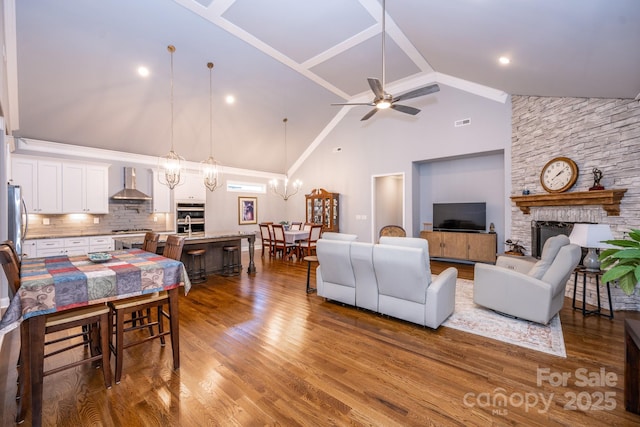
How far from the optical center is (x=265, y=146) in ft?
27.6

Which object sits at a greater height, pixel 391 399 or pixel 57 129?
pixel 57 129

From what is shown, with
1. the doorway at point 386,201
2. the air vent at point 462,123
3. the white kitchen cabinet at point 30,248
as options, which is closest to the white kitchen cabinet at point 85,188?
the white kitchen cabinet at point 30,248

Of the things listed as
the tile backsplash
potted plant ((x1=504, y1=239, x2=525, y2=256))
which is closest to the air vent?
potted plant ((x1=504, y1=239, x2=525, y2=256))

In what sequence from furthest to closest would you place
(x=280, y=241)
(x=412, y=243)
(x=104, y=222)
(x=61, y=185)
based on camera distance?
(x=280, y=241)
(x=104, y=222)
(x=61, y=185)
(x=412, y=243)

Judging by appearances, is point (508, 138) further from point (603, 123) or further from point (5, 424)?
point (5, 424)

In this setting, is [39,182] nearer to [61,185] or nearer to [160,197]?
[61,185]

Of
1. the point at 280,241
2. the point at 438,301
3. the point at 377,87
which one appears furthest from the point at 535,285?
the point at 280,241

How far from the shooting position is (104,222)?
635 centimetres

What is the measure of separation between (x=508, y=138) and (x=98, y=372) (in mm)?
7121

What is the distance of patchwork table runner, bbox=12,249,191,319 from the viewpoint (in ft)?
5.77

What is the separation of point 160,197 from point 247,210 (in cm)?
275

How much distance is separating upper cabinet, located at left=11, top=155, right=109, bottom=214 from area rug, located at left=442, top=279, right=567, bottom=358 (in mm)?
7249

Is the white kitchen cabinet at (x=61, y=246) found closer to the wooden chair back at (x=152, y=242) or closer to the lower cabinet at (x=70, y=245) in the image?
the lower cabinet at (x=70, y=245)

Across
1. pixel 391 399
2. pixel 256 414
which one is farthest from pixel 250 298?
pixel 391 399
